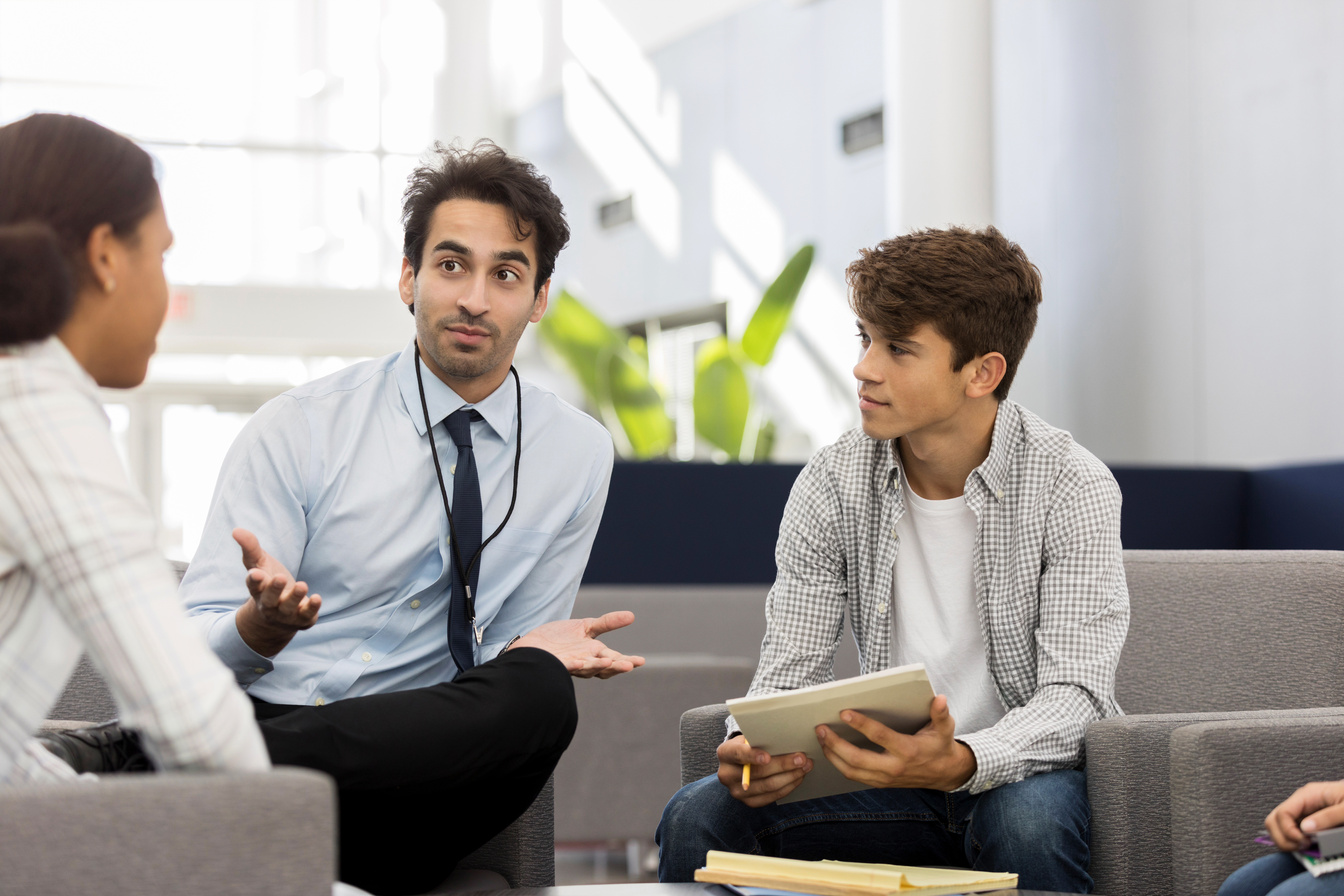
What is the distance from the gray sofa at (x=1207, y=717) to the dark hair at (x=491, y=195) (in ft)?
2.43

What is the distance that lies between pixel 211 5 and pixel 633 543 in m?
7.70

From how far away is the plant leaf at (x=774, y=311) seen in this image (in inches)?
231

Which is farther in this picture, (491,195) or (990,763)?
(491,195)

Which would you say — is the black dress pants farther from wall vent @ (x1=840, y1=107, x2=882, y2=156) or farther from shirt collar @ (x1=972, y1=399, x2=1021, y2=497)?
wall vent @ (x1=840, y1=107, x2=882, y2=156)

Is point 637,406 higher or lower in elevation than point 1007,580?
higher

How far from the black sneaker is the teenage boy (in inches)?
26.4

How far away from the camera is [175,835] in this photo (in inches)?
37.1

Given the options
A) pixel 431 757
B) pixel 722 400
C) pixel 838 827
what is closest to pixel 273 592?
pixel 431 757

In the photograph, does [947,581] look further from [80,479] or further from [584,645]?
[80,479]

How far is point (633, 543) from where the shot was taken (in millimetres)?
3545

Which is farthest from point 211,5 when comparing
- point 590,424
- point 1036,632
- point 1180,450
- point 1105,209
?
point 1036,632

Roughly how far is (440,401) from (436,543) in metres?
0.22

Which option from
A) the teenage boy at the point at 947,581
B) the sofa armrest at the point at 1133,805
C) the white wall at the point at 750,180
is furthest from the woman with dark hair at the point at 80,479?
the white wall at the point at 750,180

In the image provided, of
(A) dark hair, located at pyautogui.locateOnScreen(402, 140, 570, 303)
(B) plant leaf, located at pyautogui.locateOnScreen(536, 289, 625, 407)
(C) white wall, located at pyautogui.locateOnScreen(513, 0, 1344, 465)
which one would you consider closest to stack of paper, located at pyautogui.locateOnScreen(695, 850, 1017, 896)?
(A) dark hair, located at pyautogui.locateOnScreen(402, 140, 570, 303)
